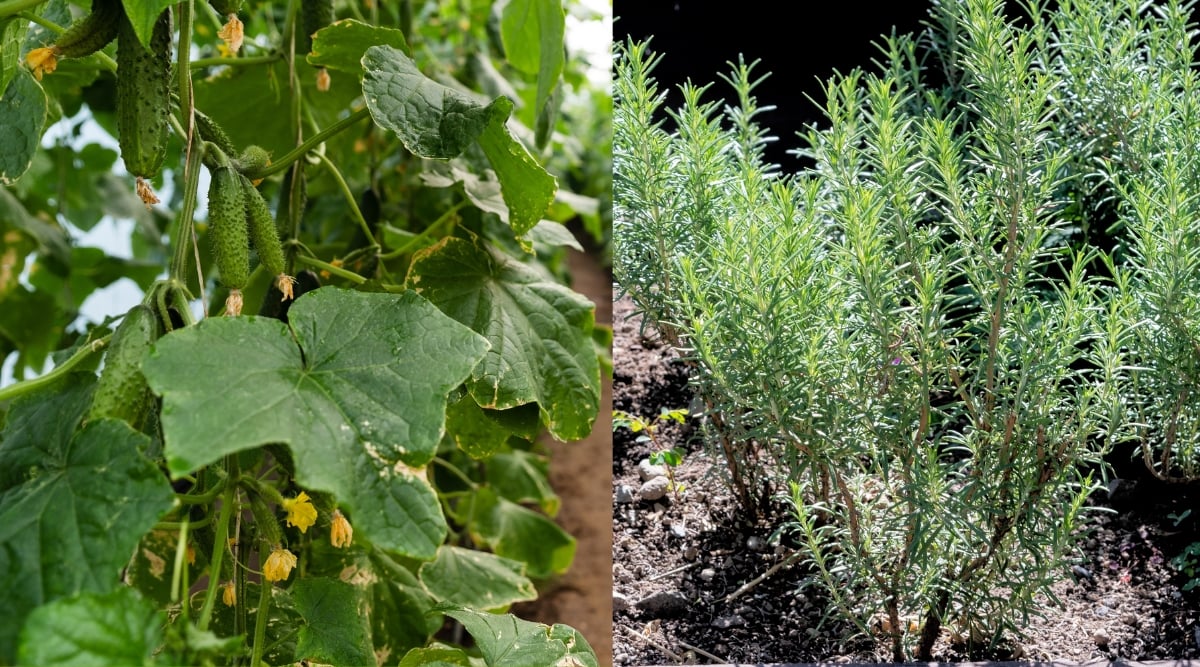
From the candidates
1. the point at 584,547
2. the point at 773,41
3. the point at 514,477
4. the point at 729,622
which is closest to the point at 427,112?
the point at 773,41

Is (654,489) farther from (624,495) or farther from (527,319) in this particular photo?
(527,319)

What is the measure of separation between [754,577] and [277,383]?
1.10 meters

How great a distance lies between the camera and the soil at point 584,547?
2406mm

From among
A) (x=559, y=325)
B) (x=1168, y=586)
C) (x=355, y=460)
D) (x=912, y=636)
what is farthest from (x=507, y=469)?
(x=355, y=460)

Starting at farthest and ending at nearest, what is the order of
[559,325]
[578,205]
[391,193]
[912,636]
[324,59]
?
1. [391,193]
2. [578,205]
3. [912,636]
4. [559,325]
5. [324,59]

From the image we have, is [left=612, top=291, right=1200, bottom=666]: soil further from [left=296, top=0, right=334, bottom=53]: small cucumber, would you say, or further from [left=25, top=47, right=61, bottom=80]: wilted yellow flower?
[left=25, top=47, right=61, bottom=80]: wilted yellow flower

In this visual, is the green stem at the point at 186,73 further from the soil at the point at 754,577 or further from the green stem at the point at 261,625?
the soil at the point at 754,577

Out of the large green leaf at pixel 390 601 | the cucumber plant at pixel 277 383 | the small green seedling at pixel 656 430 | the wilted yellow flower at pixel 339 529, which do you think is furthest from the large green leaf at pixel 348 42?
the small green seedling at pixel 656 430

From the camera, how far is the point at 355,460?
0.60 metres

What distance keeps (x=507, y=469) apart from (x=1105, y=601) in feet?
3.72

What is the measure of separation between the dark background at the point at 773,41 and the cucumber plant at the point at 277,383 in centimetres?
24

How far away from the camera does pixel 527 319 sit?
1.12m

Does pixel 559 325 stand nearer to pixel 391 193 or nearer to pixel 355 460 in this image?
pixel 355 460

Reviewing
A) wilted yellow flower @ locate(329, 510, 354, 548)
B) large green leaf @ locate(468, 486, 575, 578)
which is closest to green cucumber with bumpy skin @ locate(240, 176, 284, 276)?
wilted yellow flower @ locate(329, 510, 354, 548)
